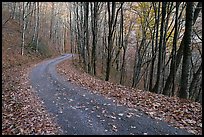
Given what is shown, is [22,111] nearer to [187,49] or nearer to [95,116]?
[95,116]

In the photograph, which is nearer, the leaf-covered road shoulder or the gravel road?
the gravel road

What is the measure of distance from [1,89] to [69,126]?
735 centimetres

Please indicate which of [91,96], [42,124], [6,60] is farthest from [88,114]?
[6,60]

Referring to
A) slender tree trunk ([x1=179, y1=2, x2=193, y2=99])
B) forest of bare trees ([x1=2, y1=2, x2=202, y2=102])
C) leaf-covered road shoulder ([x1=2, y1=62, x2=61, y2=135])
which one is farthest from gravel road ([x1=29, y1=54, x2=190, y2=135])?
forest of bare trees ([x1=2, y1=2, x2=202, y2=102])

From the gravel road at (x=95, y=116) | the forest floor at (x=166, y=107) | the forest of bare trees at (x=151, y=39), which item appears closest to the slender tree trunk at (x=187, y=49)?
the forest of bare trees at (x=151, y=39)

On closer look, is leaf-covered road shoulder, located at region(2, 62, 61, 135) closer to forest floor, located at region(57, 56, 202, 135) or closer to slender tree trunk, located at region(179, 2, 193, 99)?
forest floor, located at region(57, 56, 202, 135)

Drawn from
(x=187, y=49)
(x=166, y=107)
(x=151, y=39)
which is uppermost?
(x=151, y=39)

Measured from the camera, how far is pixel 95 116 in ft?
25.9

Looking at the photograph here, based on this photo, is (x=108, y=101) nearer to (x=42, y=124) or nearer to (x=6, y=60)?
(x=42, y=124)

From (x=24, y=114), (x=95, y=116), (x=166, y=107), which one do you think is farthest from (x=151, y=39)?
(x=24, y=114)

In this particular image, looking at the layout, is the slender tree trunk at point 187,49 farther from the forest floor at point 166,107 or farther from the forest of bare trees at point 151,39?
the forest floor at point 166,107

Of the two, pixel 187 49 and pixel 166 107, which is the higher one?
pixel 187 49

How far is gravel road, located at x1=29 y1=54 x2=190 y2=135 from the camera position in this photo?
6.62 meters

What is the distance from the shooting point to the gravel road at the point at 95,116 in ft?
21.7
